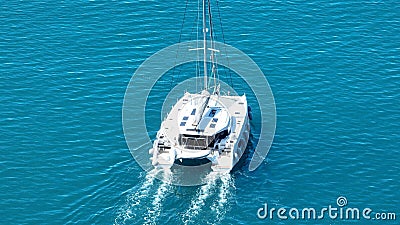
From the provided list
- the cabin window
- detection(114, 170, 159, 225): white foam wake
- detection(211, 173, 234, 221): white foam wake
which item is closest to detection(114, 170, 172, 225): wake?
detection(114, 170, 159, 225): white foam wake

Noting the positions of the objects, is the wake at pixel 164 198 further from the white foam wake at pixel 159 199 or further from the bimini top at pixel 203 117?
the bimini top at pixel 203 117

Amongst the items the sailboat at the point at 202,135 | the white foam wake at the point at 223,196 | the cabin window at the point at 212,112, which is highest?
the cabin window at the point at 212,112

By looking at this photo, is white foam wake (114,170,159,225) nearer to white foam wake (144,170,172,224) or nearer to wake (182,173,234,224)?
white foam wake (144,170,172,224)

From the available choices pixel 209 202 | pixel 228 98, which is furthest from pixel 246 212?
pixel 228 98

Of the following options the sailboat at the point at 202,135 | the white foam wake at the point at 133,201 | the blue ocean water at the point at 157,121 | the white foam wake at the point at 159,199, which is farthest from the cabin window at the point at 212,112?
the white foam wake at the point at 133,201

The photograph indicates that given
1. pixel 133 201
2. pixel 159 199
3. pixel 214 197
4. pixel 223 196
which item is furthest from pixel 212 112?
pixel 133 201

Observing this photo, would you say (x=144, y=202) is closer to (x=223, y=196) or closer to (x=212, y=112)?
(x=223, y=196)

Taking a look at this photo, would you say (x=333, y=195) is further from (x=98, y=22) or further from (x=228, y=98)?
(x=98, y=22)
